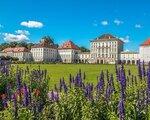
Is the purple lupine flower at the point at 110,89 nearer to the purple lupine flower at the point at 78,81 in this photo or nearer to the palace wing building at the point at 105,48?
the purple lupine flower at the point at 78,81

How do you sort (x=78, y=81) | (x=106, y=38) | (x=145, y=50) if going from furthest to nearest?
(x=106, y=38) < (x=145, y=50) < (x=78, y=81)

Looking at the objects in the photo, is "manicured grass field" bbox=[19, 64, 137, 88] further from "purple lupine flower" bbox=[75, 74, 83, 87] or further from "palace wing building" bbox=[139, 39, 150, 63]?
"palace wing building" bbox=[139, 39, 150, 63]

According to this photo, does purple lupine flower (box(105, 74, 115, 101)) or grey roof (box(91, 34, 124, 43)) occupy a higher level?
grey roof (box(91, 34, 124, 43))

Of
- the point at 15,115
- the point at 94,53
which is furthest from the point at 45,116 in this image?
the point at 94,53

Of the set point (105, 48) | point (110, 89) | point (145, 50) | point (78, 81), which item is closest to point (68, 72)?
point (78, 81)

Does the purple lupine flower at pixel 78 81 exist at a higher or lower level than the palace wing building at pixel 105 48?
lower

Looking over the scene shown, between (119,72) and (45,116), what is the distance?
2138mm

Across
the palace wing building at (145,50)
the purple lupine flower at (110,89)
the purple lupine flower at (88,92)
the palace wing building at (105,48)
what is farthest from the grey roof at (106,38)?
the purple lupine flower at (88,92)

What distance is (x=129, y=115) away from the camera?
923 cm

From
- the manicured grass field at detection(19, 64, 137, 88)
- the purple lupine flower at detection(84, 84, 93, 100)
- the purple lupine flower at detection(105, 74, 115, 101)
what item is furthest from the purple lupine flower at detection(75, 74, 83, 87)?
the manicured grass field at detection(19, 64, 137, 88)

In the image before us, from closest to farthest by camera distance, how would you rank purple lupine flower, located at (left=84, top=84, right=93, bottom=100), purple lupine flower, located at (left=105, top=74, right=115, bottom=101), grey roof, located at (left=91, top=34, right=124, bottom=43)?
1. purple lupine flower, located at (left=84, top=84, right=93, bottom=100)
2. purple lupine flower, located at (left=105, top=74, right=115, bottom=101)
3. grey roof, located at (left=91, top=34, right=124, bottom=43)

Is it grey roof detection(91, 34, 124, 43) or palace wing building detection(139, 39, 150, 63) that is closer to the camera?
palace wing building detection(139, 39, 150, 63)

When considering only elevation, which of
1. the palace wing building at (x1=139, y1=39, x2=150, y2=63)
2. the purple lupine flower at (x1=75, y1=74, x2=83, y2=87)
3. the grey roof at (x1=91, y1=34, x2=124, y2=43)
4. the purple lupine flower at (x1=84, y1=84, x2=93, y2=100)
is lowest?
the purple lupine flower at (x1=84, y1=84, x2=93, y2=100)

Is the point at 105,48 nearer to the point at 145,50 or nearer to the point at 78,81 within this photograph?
the point at 145,50
